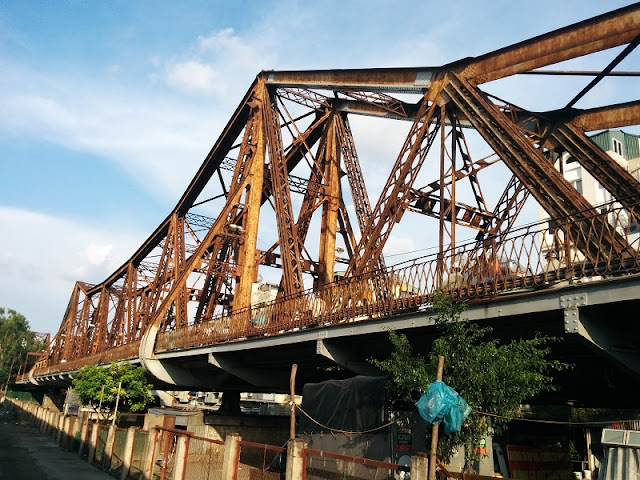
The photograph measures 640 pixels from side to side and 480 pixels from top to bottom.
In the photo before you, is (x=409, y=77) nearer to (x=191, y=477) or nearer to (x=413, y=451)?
(x=413, y=451)

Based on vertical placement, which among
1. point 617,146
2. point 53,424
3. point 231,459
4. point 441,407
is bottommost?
point 53,424

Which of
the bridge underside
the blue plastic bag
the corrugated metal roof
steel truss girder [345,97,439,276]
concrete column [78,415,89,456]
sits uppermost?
steel truss girder [345,97,439,276]

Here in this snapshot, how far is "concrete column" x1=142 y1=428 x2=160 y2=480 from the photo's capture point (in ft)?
47.6

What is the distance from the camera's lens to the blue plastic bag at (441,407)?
7.61 meters

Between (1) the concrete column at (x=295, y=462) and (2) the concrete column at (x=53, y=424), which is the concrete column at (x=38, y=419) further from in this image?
(1) the concrete column at (x=295, y=462)

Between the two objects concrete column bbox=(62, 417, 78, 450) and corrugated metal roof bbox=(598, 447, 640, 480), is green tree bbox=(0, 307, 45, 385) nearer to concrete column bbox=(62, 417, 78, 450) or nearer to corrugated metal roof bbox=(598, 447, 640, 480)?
concrete column bbox=(62, 417, 78, 450)

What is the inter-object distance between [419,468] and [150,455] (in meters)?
10.0

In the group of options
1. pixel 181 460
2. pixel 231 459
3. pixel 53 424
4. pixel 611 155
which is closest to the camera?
pixel 231 459

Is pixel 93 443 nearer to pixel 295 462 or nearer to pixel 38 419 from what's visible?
pixel 295 462

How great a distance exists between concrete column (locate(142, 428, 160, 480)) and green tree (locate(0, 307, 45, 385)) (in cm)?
9385

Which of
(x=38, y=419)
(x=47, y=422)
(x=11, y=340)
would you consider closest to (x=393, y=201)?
(x=47, y=422)

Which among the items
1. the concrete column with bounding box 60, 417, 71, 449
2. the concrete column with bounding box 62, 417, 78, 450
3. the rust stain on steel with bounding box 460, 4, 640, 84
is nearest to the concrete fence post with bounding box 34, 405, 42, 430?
the concrete column with bounding box 60, 417, 71, 449

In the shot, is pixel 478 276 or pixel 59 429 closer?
pixel 478 276

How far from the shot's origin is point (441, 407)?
25.0ft
